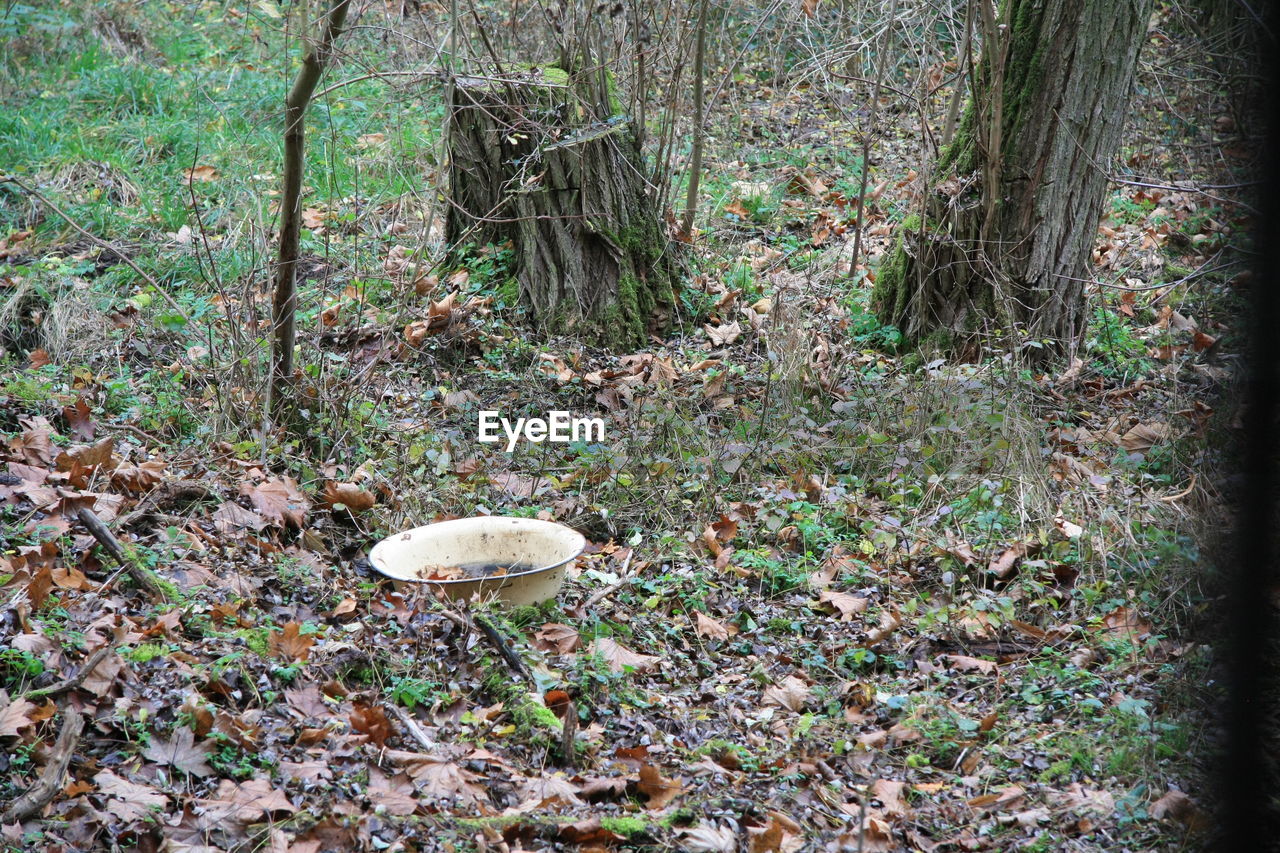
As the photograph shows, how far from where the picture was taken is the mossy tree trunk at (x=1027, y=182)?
520 centimetres

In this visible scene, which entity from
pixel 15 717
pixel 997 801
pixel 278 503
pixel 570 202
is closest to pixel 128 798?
pixel 15 717

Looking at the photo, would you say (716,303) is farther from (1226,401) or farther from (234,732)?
(1226,401)

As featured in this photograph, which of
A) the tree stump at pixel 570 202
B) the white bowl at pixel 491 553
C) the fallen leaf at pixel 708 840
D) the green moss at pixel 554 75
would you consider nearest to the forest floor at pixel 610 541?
the fallen leaf at pixel 708 840

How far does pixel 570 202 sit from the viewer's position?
19.1 feet

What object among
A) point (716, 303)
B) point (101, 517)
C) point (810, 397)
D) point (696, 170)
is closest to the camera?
point (101, 517)

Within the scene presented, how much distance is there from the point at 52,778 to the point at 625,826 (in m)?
1.30

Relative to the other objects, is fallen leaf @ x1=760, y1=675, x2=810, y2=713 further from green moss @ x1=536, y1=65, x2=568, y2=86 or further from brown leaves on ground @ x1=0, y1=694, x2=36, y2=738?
green moss @ x1=536, y1=65, x2=568, y2=86

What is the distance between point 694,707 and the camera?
3178 mm

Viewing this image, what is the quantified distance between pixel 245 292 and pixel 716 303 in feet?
9.55

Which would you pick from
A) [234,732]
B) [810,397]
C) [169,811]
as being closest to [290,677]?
[234,732]

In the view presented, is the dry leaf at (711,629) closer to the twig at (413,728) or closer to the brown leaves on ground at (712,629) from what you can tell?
the brown leaves on ground at (712,629)

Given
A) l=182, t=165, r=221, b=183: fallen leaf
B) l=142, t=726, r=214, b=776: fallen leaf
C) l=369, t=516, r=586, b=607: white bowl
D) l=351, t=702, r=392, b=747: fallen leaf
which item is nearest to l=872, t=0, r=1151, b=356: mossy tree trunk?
l=369, t=516, r=586, b=607: white bowl

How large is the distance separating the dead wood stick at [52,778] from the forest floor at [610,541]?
0.04 m

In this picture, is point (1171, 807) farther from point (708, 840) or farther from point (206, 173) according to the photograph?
point (206, 173)
